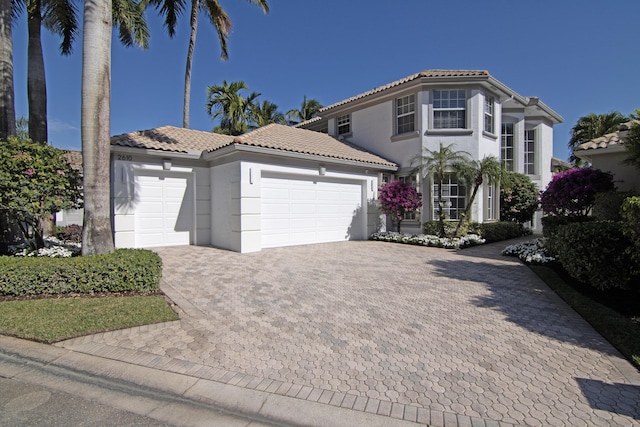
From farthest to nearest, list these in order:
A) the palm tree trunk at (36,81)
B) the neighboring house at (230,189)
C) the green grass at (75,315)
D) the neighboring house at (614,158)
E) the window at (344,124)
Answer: the window at (344,124) < the palm tree trunk at (36,81) < the neighboring house at (230,189) < the neighboring house at (614,158) < the green grass at (75,315)

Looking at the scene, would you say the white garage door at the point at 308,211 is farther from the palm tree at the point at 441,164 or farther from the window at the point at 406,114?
the window at the point at 406,114

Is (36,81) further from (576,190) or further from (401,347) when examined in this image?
(576,190)

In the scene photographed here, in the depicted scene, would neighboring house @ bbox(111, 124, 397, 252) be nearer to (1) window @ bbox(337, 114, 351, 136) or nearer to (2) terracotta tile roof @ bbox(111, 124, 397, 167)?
(2) terracotta tile roof @ bbox(111, 124, 397, 167)

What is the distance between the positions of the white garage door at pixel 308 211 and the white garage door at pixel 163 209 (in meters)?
2.98

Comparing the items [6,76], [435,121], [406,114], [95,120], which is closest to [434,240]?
[435,121]

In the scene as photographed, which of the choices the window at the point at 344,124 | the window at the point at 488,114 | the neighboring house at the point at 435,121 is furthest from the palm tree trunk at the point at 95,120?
the window at the point at 488,114

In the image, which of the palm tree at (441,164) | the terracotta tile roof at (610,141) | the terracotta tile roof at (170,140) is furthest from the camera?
the palm tree at (441,164)

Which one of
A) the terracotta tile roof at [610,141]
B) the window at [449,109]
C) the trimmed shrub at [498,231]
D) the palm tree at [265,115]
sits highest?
the palm tree at [265,115]

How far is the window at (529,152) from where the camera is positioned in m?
19.5

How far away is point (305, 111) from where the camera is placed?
32594 mm

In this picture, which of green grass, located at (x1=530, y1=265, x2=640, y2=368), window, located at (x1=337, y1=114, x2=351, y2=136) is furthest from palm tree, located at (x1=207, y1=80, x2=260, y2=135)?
green grass, located at (x1=530, y1=265, x2=640, y2=368)

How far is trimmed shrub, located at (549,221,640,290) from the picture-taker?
596 cm

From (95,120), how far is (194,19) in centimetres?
1468

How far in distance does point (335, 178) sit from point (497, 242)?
23.9ft
